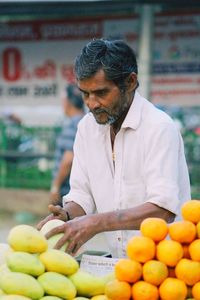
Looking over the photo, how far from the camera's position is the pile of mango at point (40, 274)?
2805 mm

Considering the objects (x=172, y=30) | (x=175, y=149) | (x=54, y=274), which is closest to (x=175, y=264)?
(x=54, y=274)

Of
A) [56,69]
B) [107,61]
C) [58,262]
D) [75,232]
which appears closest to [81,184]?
[75,232]

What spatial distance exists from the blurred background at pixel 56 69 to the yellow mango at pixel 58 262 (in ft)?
20.4

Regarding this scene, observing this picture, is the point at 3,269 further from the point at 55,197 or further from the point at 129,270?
the point at 55,197

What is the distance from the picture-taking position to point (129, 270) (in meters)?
2.81

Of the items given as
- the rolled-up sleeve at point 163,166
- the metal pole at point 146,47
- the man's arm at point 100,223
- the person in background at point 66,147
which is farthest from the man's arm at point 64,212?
the metal pole at point 146,47

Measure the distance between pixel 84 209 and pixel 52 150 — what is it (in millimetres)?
6437

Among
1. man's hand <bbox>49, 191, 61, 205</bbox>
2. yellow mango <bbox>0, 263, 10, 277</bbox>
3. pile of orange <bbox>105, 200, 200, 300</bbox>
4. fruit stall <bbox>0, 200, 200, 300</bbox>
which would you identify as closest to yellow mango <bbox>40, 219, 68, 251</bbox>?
fruit stall <bbox>0, 200, 200, 300</bbox>

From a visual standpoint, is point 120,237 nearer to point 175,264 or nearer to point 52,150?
point 175,264

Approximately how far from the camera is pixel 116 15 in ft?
31.1

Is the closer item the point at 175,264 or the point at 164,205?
the point at 175,264

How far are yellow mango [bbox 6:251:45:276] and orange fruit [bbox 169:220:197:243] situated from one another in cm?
49

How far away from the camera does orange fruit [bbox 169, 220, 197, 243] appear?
113 inches

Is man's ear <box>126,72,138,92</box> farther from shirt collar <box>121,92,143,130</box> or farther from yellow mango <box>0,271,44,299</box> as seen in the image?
yellow mango <box>0,271,44,299</box>
